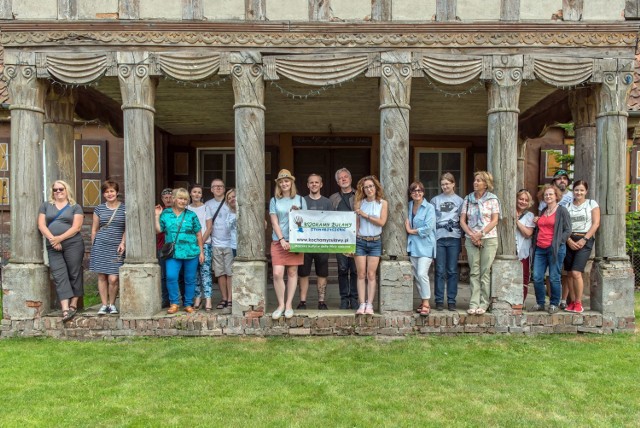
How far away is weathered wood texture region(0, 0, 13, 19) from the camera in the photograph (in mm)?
6266

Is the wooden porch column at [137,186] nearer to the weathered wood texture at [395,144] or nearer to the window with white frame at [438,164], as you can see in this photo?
the weathered wood texture at [395,144]

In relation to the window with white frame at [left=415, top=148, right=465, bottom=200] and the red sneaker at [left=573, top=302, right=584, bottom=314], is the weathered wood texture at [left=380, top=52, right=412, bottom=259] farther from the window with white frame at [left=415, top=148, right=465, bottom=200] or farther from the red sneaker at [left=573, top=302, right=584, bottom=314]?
the window with white frame at [left=415, top=148, right=465, bottom=200]

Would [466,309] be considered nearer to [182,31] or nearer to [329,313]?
[329,313]

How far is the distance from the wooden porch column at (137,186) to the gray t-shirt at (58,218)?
723 mm

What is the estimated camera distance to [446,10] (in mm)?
6406

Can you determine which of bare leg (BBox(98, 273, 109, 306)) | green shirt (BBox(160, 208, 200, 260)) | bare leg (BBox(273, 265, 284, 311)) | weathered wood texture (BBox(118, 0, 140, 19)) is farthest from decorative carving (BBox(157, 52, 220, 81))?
bare leg (BBox(98, 273, 109, 306))

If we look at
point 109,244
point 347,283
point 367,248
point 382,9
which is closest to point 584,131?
point 382,9

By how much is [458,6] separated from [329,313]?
13.8 feet

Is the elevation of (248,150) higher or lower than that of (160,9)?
lower

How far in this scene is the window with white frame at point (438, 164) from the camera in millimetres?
11266

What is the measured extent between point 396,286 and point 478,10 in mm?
3636

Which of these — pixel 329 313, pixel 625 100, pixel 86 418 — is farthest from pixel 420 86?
pixel 86 418

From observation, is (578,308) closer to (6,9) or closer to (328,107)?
(328,107)

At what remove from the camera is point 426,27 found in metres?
6.39
